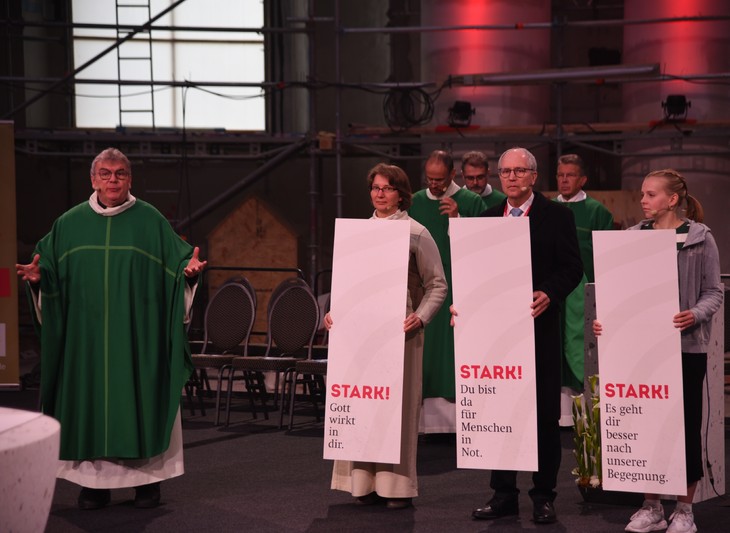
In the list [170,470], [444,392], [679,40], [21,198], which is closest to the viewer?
[170,470]

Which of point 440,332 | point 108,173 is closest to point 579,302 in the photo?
point 440,332

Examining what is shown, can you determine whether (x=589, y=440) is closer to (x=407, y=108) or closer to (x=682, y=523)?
(x=682, y=523)

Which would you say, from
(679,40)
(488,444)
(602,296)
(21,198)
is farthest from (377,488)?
(21,198)

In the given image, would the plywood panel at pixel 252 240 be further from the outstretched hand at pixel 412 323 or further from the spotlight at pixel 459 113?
the outstretched hand at pixel 412 323

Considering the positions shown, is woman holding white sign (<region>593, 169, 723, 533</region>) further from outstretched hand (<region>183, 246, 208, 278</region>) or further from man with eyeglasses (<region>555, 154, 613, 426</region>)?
man with eyeglasses (<region>555, 154, 613, 426</region>)

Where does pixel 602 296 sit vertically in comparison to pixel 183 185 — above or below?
below

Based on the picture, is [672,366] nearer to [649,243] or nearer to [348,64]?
[649,243]

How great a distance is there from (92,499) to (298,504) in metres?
0.92

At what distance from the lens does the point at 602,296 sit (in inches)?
164

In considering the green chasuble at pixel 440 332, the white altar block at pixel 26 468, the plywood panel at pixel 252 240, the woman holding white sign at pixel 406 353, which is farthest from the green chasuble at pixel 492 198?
the white altar block at pixel 26 468

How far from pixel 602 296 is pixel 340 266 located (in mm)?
1094

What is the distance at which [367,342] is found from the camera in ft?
14.8

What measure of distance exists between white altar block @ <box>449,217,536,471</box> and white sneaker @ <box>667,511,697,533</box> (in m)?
0.59

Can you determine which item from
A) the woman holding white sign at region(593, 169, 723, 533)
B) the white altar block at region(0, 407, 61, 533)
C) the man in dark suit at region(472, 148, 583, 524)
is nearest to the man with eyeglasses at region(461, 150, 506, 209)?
the man in dark suit at region(472, 148, 583, 524)
